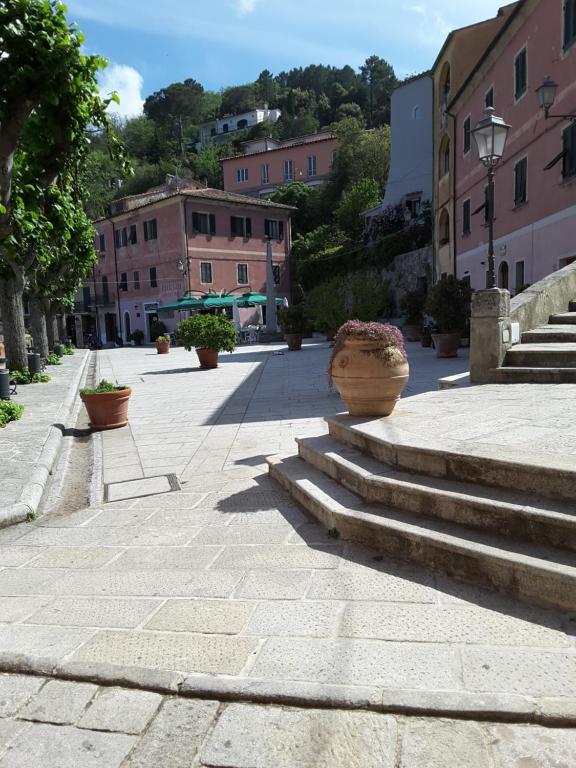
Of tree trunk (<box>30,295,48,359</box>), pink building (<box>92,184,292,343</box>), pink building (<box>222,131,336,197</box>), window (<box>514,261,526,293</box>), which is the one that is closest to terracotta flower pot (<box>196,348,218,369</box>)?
tree trunk (<box>30,295,48,359</box>)

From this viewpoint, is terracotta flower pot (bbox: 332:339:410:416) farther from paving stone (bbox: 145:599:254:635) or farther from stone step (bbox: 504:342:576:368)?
stone step (bbox: 504:342:576:368)

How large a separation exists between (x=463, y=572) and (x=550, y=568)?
1.54 ft

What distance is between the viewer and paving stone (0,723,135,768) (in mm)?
1907

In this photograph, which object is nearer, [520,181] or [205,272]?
[520,181]

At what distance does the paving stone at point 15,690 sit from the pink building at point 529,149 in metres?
11.9

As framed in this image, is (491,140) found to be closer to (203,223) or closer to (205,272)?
(205,272)

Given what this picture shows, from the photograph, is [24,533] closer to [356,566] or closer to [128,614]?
[128,614]

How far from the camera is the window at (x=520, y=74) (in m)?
15.1

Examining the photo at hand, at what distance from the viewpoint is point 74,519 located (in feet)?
15.0

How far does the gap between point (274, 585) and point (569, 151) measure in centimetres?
1365

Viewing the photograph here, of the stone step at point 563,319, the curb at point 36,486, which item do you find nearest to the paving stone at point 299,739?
the curb at point 36,486

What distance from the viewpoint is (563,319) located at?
8594 mm

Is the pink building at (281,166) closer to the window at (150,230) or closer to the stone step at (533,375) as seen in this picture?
the window at (150,230)

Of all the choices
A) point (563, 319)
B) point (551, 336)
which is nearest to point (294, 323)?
point (563, 319)
